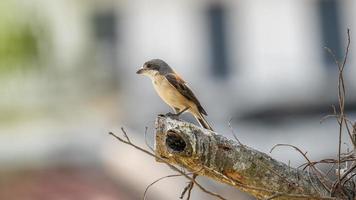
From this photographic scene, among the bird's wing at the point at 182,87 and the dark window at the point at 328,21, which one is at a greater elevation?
the bird's wing at the point at 182,87

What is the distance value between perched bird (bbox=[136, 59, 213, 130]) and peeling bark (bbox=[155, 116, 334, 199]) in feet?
5.68

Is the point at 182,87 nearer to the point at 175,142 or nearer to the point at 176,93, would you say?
the point at 176,93

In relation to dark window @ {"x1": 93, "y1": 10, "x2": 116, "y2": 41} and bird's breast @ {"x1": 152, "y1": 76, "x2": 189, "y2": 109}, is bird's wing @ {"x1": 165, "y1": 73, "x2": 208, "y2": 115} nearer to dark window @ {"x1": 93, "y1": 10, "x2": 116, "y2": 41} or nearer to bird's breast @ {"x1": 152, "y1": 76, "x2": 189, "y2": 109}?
bird's breast @ {"x1": 152, "y1": 76, "x2": 189, "y2": 109}

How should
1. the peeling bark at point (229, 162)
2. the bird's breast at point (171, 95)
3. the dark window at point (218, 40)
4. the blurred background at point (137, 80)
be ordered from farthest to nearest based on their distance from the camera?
the dark window at point (218, 40) → the blurred background at point (137, 80) → the bird's breast at point (171, 95) → the peeling bark at point (229, 162)

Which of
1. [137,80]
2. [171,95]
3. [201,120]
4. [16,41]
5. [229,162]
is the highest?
[229,162]

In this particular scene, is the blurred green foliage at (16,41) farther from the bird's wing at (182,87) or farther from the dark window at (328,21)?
the bird's wing at (182,87)

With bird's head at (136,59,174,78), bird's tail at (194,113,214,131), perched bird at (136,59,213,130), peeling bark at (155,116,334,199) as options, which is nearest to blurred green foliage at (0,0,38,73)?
bird's head at (136,59,174,78)

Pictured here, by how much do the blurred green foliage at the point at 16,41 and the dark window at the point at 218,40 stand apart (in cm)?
703

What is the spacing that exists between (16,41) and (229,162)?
52.7 ft

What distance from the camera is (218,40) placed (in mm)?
28266

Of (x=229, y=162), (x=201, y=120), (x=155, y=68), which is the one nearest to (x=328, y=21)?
(x=155, y=68)

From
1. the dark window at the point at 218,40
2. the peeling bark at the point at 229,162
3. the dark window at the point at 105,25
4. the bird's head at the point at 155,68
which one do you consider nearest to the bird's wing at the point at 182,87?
the bird's head at the point at 155,68

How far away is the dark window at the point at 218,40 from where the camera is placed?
2794 centimetres

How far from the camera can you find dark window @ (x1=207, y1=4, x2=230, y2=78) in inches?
1100
